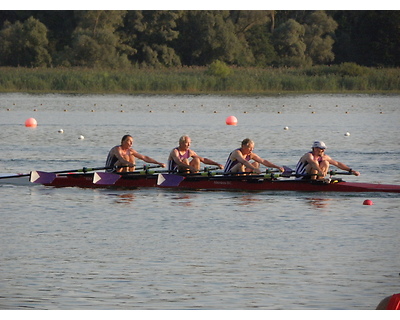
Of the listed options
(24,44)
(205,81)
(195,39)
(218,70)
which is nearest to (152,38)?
(195,39)

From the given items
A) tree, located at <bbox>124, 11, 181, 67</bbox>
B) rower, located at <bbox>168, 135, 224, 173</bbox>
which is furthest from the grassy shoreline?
rower, located at <bbox>168, 135, 224, 173</bbox>

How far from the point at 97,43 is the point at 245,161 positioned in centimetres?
3615

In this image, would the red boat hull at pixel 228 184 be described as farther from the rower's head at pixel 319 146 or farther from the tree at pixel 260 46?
the tree at pixel 260 46

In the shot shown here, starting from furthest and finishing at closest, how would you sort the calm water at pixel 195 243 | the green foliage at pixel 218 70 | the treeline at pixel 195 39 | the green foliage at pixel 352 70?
1. the green foliage at pixel 218 70
2. the treeline at pixel 195 39
3. the green foliage at pixel 352 70
4. the calm water at pixel 195 243

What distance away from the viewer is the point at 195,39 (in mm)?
56469

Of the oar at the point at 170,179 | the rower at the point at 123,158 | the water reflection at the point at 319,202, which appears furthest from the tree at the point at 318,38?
the water reflection at the point at 319,202

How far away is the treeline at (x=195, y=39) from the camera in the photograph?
53438 millimetres

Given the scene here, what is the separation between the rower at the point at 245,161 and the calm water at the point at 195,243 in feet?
1.54

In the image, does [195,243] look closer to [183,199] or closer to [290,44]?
[183,199]

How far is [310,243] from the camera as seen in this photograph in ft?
46.4

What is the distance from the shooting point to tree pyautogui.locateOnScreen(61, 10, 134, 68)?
2109 inches

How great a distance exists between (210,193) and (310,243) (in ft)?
17.1
